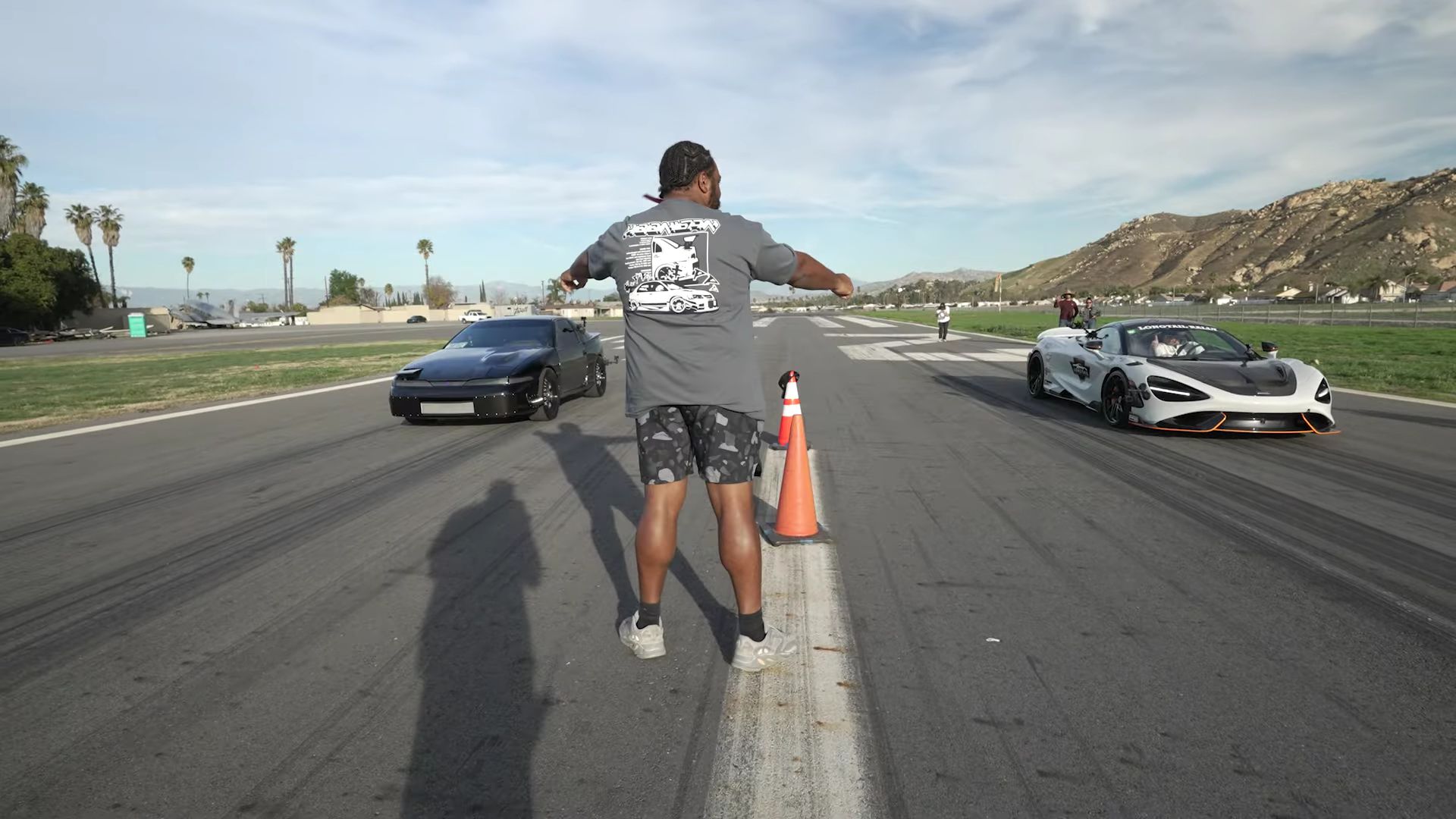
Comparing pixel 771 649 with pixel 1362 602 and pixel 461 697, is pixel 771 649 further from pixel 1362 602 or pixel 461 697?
pixel 1362 602

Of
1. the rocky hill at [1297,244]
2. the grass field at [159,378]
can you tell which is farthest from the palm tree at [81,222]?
the rocky hill at [1297,244]

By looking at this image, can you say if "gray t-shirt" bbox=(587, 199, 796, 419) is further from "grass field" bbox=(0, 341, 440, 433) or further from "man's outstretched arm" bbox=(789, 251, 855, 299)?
"grass field" bbox=(0, 341, 440, 433)

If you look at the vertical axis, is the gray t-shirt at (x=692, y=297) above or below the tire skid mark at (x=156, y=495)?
above

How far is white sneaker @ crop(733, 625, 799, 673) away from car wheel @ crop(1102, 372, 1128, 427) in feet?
22.3

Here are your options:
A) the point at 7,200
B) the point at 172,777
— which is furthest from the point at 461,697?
the point at 7,200

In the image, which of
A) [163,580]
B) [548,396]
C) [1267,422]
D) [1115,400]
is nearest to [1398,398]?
[1267,422]

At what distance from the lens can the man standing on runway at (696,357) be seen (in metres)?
2.98

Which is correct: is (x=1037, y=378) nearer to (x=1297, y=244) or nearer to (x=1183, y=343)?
(x=1183, y=343)

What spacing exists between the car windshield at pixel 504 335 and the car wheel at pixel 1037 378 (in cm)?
664

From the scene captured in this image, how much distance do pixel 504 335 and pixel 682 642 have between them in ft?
27.5

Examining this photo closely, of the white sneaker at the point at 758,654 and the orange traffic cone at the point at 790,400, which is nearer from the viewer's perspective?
the white sneaker at the point at 758,654

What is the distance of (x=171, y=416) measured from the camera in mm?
10883

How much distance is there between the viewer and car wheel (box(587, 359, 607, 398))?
485 inches

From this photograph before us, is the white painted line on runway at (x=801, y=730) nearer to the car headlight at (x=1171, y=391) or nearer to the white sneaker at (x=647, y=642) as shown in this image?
the white sneaker at (x=647, y=642)
